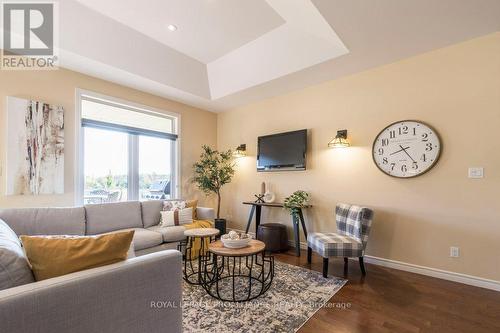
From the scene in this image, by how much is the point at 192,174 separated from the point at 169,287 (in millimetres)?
3645

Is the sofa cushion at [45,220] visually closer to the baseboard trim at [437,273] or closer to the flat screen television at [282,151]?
the flat screen television at [282,151]

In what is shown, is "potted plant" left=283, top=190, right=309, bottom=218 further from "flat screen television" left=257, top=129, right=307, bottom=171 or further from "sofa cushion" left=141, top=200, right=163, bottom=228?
"sofa cushion" left=141, top=200, right=163, bottom=228

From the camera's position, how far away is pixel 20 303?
90 cm

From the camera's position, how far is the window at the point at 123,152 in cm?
357

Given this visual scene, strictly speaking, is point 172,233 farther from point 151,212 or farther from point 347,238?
point 347,238

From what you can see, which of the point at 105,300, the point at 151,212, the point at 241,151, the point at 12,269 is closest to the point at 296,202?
the point at 241,151

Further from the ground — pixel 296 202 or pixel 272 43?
pixel 272 43

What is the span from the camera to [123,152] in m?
4.02

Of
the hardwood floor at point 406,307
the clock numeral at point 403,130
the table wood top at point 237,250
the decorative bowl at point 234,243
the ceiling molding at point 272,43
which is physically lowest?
the hardwood floor at point 406,307

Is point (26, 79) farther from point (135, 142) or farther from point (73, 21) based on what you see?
point (135, 142)

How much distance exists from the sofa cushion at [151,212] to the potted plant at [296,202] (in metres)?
2.02

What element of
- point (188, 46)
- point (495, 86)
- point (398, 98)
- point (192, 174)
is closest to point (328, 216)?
point (398, 98)

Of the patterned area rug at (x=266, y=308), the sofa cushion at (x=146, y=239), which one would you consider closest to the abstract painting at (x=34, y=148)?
the sofa cushion at (x=146, y=239)

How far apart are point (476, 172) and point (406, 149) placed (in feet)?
2.29
